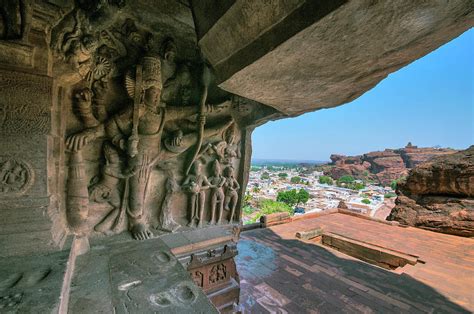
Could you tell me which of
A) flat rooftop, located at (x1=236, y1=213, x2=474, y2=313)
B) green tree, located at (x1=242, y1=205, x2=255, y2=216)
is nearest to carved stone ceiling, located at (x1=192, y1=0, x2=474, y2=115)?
flat rooftop, located at (x1=236, y1=213, x2=474, y2=313)

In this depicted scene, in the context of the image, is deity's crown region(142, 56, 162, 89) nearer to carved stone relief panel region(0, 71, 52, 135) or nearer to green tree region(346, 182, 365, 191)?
carved stone relief panel region(0, 71, 52, 135)

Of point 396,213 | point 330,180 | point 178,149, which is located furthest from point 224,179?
point 330,180

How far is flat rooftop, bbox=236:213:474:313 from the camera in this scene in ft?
10.2

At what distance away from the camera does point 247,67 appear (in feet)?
5.23

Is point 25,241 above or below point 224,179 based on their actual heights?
below

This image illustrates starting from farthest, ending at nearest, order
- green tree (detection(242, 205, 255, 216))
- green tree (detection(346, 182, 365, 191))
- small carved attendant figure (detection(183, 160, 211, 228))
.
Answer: green tree (detection(346, 182, 365, 191)) < green tree (detection(242, 205, 255, 216)) < small carved attendant figure (detection(183, 160, 211, 228))

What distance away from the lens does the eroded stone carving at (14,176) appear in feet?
5.06

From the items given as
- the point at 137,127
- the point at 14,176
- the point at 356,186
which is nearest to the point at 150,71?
the point at 137,127

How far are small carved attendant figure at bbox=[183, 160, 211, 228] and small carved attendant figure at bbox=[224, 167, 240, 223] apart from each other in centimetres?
32

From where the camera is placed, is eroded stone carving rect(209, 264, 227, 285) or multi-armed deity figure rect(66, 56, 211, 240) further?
eroded stone carving rect(209, 264, 227, 285)

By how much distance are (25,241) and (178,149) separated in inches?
58.5

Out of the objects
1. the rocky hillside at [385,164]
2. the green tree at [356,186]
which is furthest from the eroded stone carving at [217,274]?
the rocky hillside at [385,164]

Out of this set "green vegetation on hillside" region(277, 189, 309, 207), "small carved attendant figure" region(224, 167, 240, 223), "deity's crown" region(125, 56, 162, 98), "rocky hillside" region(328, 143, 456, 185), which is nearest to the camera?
"deity's crown" region(125, 56, 162, 98)

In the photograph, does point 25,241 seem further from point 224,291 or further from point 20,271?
point 224,291
